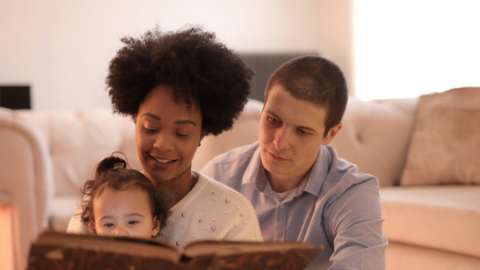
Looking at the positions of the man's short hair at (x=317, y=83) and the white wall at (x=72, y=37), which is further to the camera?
the white wall at (x=72, y=37)

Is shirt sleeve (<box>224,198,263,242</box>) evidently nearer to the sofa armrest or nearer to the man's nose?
the man's nose

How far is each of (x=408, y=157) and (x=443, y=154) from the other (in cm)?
18

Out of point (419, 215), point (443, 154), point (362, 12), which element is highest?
point (362, 12)

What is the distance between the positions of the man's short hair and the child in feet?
1.87

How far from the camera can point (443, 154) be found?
2492mm

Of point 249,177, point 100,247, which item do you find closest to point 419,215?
point 249,177

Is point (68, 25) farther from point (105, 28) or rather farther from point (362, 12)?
point (362, 12)

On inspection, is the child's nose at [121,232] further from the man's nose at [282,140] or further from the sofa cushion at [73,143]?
the sofa cushion at [73,143]

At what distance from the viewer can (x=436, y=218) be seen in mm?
2031

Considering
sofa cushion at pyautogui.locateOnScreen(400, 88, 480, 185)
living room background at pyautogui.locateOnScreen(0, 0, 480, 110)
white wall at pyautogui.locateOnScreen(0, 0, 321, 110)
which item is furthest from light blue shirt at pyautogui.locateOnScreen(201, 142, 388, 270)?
white wall at pyautogui.locateOnScreen(0, 0, 321, 110)

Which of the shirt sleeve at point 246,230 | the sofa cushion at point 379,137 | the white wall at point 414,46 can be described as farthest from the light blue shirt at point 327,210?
the white wall at point 414,46

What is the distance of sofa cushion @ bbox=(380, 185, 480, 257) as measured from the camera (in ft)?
6.32

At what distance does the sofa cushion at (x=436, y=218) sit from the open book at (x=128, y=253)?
1489mm

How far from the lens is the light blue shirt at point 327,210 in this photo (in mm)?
1406
